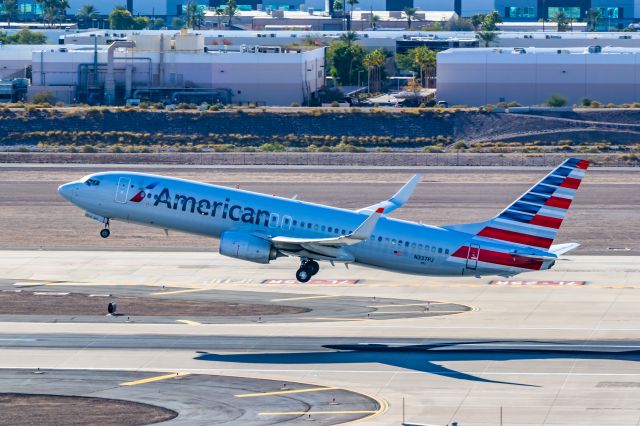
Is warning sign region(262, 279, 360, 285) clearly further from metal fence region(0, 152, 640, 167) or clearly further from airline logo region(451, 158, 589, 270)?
metal fence region(0, 152, 640, 167)

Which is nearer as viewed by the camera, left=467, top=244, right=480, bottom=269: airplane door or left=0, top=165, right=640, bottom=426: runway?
left=0, top=165, right=640, bottom=426: runway

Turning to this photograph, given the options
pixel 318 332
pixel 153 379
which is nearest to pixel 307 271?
pixel 318 332

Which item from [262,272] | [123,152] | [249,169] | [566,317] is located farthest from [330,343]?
[123,152]

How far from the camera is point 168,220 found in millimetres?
81438

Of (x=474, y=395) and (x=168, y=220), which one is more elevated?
(x=168, y=220)

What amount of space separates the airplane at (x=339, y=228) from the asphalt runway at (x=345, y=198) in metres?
23.0

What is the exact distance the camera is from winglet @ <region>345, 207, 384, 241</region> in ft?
241

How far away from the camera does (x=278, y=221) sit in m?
80.1

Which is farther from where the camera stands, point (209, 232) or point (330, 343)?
point (209, 232)

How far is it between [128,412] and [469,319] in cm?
2618

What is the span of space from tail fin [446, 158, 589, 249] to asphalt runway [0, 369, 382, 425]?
18.5 meters

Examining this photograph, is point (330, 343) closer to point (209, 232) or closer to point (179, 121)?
point (209, 232)

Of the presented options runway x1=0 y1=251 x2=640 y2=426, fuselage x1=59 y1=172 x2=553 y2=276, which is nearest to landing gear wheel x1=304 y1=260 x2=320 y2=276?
fuselage x1=59 y1=172 x2=553 y2=276

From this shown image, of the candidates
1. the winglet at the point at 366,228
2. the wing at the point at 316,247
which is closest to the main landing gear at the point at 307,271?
the wing at the point at 316,247
